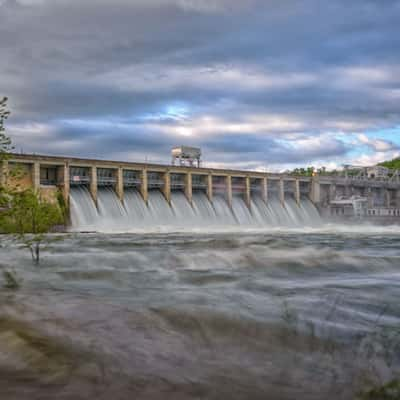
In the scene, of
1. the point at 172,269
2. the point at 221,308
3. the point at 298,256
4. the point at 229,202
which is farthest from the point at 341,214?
the point at 221,308

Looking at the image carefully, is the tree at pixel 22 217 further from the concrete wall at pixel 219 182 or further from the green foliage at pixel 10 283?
the concrete wall at pixel 219 182

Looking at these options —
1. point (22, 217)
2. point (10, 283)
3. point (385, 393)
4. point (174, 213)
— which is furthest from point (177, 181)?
point (385, 393)

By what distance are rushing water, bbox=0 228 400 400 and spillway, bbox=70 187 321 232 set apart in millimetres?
29490

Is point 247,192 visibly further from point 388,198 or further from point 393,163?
point 393,163

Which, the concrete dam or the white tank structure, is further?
the white tank structure

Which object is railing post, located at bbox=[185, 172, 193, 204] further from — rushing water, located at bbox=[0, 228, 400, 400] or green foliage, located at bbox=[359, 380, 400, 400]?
green foliage, located at bbox=[359, 380, 400, 400]

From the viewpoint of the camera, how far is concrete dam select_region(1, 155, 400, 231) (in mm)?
40031

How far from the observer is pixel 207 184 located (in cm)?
5228

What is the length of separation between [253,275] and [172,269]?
7.22ft

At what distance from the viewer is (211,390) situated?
398cm

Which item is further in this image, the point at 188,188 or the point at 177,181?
the point at 177,181

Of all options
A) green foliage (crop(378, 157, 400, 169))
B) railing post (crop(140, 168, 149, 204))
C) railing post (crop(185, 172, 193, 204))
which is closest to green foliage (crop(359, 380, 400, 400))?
railing post (crop(140, 168, 149, 204))

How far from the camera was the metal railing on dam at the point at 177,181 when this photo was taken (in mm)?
40375

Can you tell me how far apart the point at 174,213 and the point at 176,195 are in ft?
12.3
